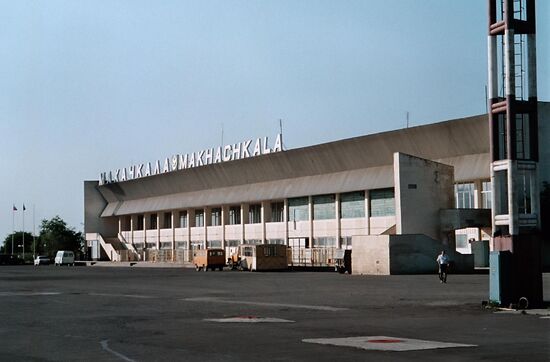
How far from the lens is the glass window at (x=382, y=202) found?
7681 cm

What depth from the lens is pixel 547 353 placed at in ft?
46.0

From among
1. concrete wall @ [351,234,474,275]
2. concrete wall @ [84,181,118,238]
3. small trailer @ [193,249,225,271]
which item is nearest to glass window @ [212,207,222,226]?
small trailer @ [193,249,225,271]

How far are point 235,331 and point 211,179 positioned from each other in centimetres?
8532

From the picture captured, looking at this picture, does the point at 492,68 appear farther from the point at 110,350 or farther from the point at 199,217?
the point at 199,217

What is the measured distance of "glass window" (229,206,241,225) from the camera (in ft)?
333

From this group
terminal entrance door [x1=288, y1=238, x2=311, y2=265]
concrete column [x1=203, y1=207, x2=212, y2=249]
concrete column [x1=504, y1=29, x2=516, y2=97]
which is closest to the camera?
concrete column [x1=504, y1=29, x2=516, y2=97]

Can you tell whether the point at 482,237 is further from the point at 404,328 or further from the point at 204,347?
the point at 204,347

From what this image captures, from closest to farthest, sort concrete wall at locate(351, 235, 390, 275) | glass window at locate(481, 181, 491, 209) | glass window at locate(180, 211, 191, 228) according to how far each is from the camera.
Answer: concrete wall at locate(351, 235, 390, 275) → glass window at locate(481, 181, 491, 209) → glass window at locate(180, 211, 191, 228)

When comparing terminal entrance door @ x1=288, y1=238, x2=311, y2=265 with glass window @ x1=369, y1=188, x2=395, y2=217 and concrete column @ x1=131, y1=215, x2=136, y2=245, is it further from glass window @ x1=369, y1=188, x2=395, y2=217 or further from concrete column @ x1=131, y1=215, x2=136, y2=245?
concrete column @ x1=131, y1=215, x2=136, y2=245

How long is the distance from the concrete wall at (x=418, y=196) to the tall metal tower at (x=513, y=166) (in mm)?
36997

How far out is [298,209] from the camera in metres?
89.9

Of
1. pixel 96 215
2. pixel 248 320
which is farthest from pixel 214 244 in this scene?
pixel 248 320

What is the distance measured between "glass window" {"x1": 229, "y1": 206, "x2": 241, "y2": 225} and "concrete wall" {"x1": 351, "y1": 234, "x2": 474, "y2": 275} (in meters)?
41.5

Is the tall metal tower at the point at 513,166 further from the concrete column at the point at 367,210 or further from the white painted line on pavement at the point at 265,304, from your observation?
the concrete column at the point at 367,210
